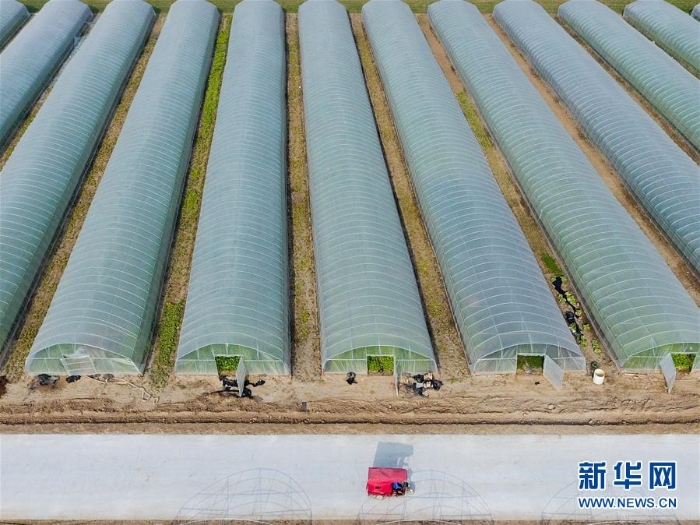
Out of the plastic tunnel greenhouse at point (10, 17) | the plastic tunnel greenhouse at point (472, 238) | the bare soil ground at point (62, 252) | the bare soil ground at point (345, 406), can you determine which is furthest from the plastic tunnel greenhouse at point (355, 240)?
the plastic tunnel greenhouse at point (10, 17)

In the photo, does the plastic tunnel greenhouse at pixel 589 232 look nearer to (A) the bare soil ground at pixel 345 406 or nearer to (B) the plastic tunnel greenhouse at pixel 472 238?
(A) the bare soil ground at pixel 345 406

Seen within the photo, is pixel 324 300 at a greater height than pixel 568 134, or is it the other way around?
pixel 568 134

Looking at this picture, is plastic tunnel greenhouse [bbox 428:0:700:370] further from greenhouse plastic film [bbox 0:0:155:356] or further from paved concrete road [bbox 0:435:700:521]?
greenhouse plastic film [bbox 0:0:155:356]

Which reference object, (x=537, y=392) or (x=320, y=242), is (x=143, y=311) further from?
(x=537, y=392)

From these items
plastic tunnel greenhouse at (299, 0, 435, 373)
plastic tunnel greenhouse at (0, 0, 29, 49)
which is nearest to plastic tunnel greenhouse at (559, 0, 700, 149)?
plastic tunnel greenhouse at (299, 0, 435, 373)

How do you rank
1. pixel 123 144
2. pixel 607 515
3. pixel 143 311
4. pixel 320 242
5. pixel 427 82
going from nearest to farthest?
1. pixel 607 515
2. pixel 143 311
3. pixel 320 242
4. pixel 123 144
5. pixel 427 82

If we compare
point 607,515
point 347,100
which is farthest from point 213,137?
point 607,515

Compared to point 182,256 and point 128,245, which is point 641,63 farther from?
point 128,245
